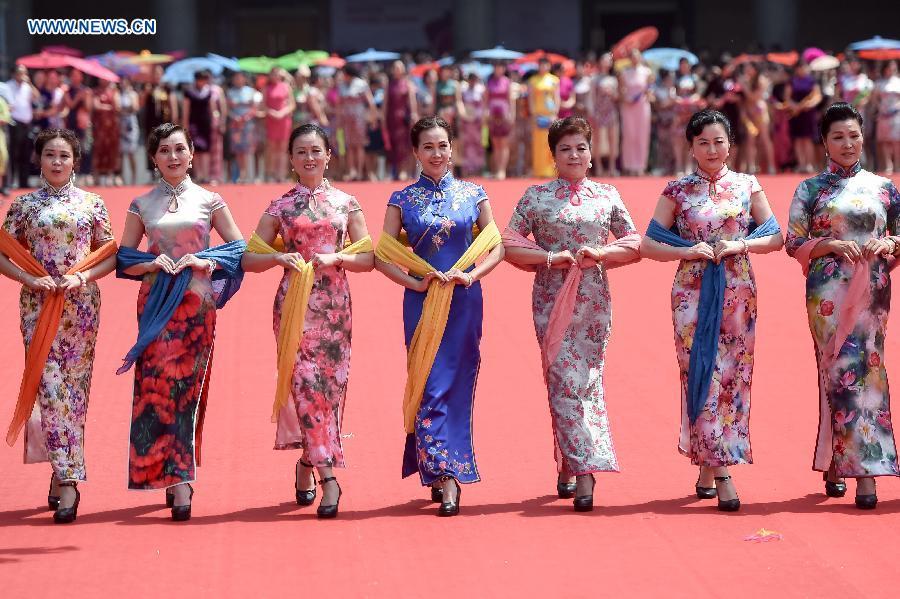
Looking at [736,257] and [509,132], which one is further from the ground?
[509,132]

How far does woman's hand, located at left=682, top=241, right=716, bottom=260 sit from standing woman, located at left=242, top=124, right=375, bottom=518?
4.45 ft

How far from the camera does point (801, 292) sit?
12609mm

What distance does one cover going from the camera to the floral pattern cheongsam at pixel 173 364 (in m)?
7.25

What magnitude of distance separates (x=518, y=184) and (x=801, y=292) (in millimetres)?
8542

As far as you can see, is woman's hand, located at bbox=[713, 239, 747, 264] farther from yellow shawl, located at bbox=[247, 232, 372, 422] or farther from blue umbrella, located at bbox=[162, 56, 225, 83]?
blue umbrella, located at bbox=[162, 56, 225, 83]

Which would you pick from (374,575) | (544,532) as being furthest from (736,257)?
(374,575)

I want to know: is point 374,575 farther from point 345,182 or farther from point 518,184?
point 345,182

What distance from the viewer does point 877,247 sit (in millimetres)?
7211

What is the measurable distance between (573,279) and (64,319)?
2.18m

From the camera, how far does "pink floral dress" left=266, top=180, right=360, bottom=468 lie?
7.31 metres

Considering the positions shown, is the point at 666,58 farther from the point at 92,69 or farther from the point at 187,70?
the point at 92,69

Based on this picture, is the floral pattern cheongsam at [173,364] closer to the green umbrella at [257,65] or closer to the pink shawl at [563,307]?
the pink shawl at [563,307]

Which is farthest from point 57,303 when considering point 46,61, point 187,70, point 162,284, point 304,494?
point 187,70

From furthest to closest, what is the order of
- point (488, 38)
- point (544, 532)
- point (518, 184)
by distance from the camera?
point (488, 38) → point (518, 184) → point (544, 532)
